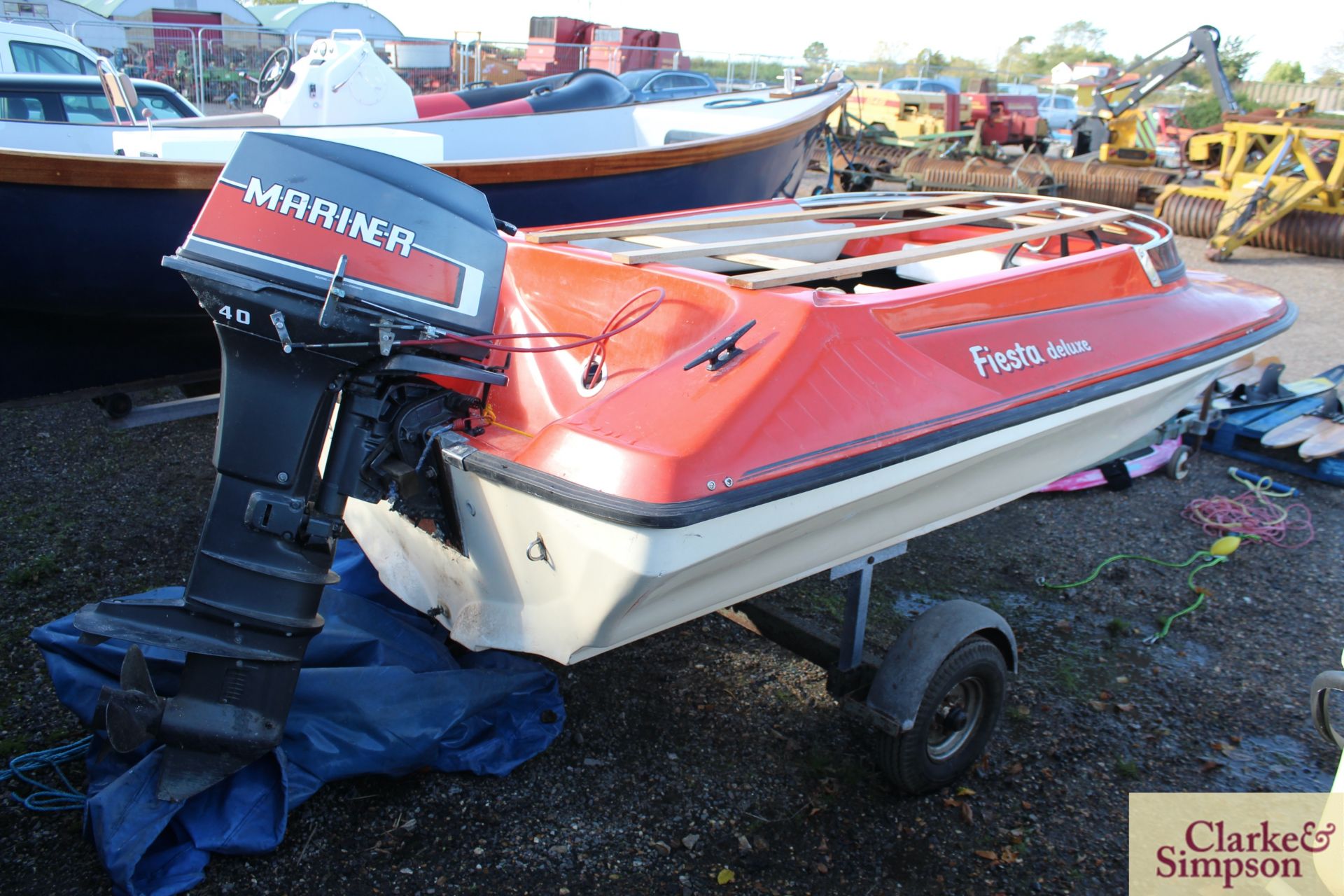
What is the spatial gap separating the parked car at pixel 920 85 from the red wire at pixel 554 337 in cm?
2161

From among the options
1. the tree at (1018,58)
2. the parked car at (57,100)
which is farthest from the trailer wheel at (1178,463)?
the tree at (1018,58)

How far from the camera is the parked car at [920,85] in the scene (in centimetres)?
2235

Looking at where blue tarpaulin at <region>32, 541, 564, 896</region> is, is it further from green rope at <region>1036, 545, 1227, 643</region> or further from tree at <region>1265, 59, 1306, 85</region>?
tree at <region>1265, 59, 1306, 85</region>

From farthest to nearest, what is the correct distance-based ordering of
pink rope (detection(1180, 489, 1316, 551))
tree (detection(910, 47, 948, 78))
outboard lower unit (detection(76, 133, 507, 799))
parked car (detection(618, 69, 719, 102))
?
1. tree (detection(910, 47, 948, 78))
2. parked car (detection(618, 69, 719, 102))
3. pink rope (detection(1180, 489, 1316, 551))
4. outboard lower unit (detection(76, 133, 507, 799))

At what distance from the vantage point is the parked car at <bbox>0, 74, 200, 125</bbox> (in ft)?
18.6

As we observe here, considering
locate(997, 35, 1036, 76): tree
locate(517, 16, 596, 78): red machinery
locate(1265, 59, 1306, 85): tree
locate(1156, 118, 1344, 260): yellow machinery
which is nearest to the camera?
locate(1156, 118, 1344, 260): yellow machinery

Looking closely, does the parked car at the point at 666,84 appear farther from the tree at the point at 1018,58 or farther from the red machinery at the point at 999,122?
the tree at the point at 1018,58

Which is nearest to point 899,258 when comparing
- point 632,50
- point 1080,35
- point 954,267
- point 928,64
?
point 954,267

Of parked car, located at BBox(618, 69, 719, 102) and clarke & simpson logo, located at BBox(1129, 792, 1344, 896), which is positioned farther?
parked car, located at BBox(618, 69, 719, 102)

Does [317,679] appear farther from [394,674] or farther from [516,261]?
[516,261]

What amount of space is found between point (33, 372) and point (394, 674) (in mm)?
2704

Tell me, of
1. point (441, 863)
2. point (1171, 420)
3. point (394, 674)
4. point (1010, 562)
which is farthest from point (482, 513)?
point (1171, 420)

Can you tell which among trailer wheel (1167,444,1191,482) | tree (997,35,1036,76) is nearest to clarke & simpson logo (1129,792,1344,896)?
trailer wheel (1167,444,1191,482)

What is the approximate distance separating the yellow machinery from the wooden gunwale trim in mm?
5844
